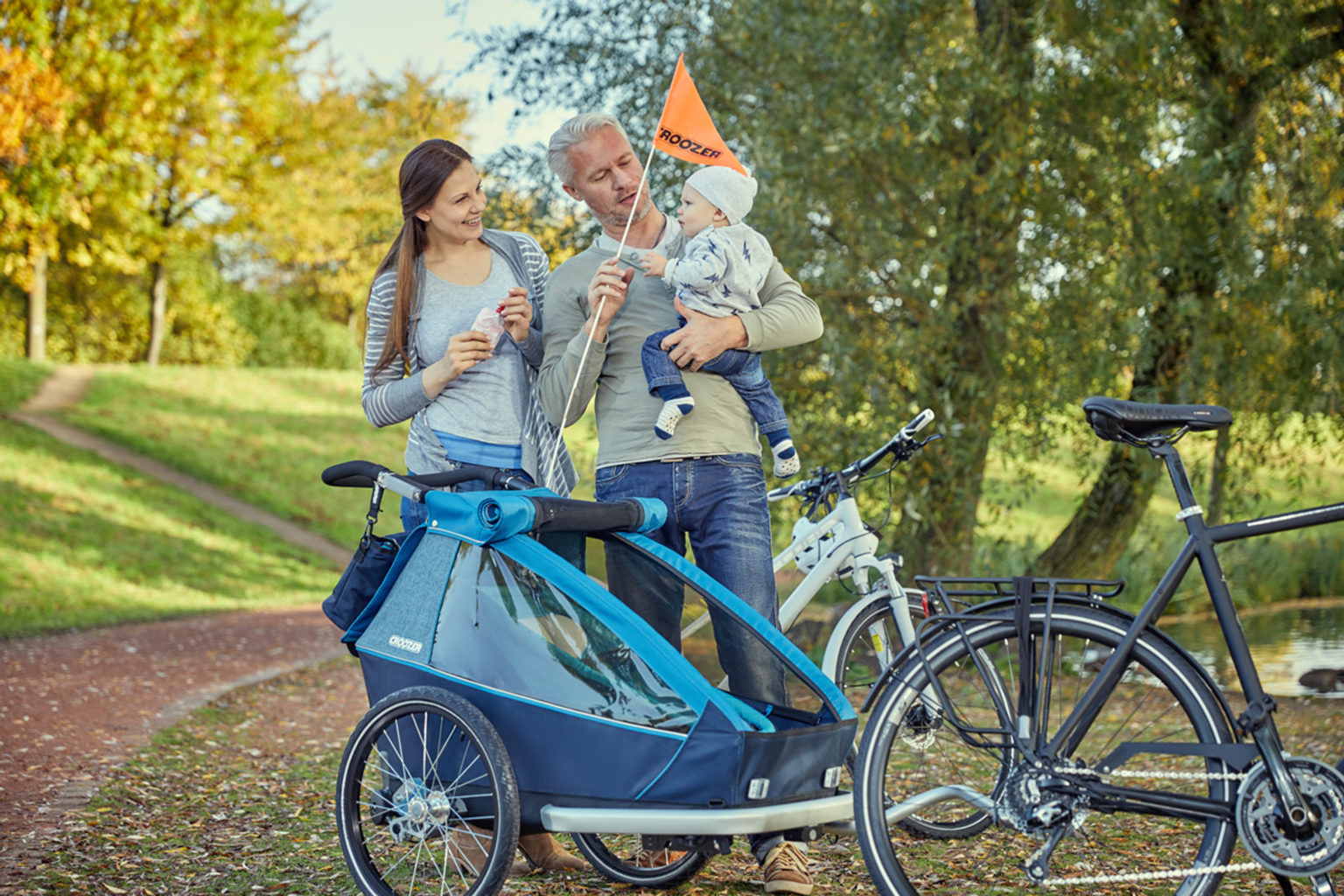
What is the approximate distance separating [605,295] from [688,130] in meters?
0.71

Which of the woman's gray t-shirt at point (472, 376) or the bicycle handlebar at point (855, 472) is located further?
the bicycle handlebar at point (855, 472)

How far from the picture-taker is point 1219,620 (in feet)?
9.24

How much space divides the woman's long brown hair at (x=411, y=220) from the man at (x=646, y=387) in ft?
0.98

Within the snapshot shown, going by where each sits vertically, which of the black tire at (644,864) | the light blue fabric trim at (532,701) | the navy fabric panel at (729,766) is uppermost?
the light blue fabric trim at (532,701)

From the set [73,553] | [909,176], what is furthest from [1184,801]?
[73,553]

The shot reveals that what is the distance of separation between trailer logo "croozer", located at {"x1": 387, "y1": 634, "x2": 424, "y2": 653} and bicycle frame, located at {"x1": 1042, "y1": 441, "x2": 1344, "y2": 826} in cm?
147

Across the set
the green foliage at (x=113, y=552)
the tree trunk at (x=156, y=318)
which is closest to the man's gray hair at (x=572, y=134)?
the green foliage at (x=113, y=552)

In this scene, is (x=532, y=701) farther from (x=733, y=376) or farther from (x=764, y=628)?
(x=733, y=376)

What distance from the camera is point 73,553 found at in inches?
473

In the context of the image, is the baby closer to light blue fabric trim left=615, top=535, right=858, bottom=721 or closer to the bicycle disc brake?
light blue fabric trim left=615, top=535, right=858, bottom=721

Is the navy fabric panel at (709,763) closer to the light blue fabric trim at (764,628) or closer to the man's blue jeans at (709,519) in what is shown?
the light blue fabric trim at (764,628)

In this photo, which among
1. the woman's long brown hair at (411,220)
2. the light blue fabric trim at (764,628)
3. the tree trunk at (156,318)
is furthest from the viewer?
the tree trunk at (156,318)

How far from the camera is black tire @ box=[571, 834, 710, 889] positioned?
349 centimetres

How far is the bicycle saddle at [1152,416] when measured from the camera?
9.28ft
